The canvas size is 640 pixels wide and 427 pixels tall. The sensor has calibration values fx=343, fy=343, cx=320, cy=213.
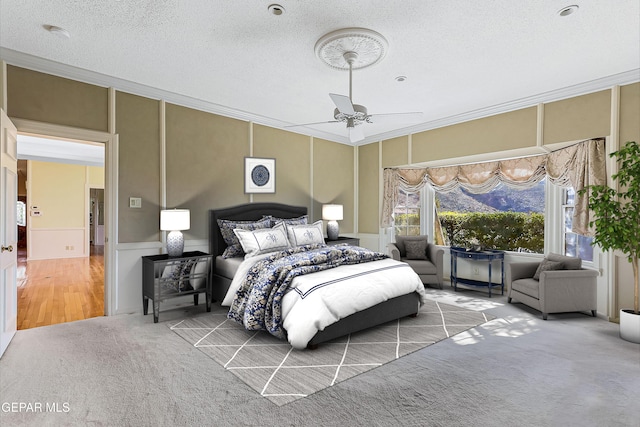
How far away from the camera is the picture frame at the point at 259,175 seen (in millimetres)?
5121

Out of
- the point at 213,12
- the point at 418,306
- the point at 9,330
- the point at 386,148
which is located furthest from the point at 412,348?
the point at 386,148

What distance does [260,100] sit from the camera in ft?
14.8

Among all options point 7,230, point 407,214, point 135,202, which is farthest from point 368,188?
point 7,230

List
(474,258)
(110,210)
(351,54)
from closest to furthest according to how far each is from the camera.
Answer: (351,54), (110,210), (474,258)

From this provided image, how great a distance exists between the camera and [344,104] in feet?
9.77

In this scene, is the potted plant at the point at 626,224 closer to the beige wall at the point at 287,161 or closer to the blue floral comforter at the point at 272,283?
the blue floral comforter at the point at 272,283

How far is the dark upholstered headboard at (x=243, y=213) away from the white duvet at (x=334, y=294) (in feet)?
3.64

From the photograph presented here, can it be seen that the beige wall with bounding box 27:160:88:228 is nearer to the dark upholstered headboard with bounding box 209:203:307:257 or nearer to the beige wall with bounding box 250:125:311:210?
the dark upholstered headboard with bounding box 209:203:307:257

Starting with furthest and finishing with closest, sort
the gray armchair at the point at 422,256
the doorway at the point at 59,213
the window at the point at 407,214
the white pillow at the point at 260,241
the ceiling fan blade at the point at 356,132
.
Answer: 1. the window at the point at 407,214
2. the doorway at the point at 59,213
3. the gray armchair at the point at 422,256
4. the white pillow at the point at 260,241
5. the ceiling fan blade at the point at 356,132

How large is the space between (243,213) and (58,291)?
294 centimetres

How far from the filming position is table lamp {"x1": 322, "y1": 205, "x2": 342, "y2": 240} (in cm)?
588

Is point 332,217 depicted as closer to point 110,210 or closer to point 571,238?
point 110,210

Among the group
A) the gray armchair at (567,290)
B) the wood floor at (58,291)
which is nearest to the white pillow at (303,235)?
the wood floor at (58,291)

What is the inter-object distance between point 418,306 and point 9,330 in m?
3.98
